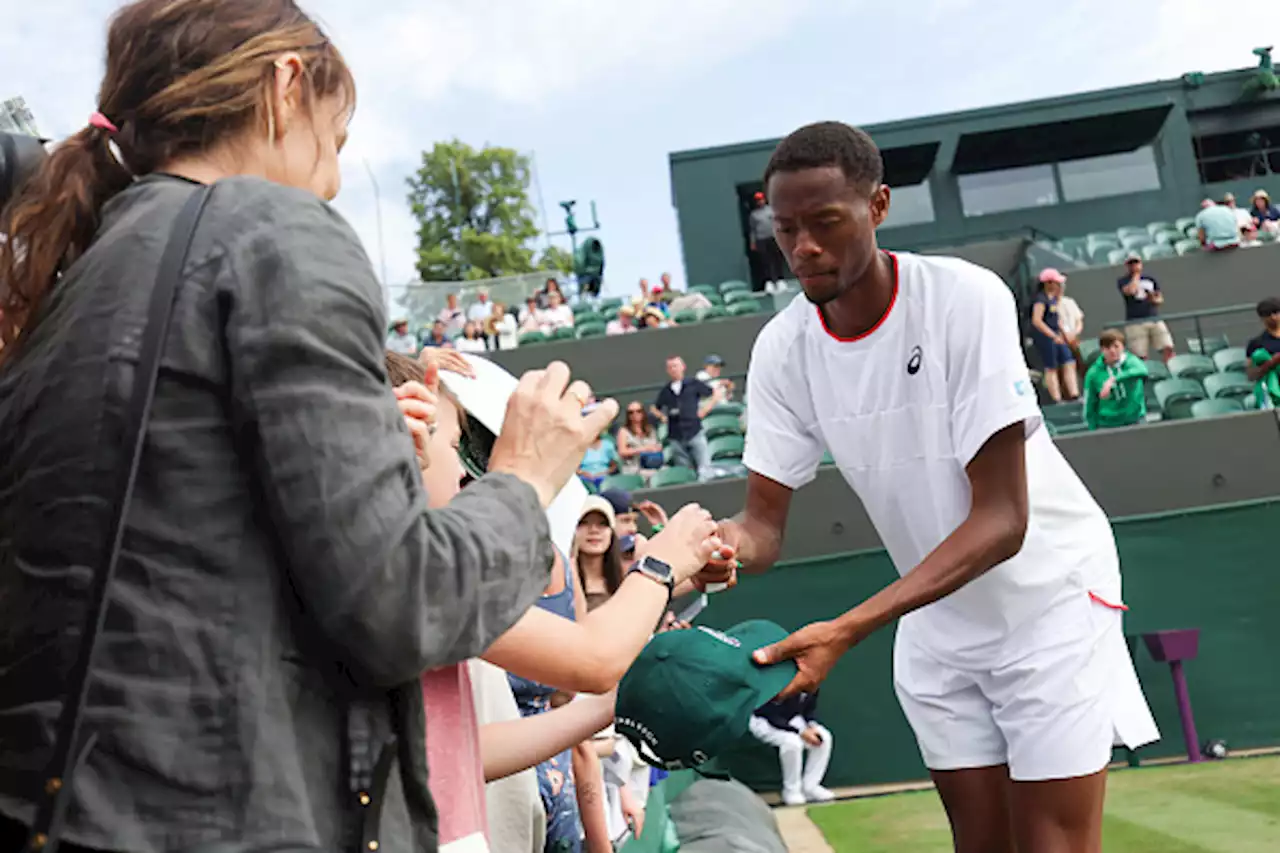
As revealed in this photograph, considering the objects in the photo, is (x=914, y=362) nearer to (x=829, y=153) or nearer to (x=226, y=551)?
(x=829, y=153)

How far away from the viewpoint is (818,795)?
9.22 metres

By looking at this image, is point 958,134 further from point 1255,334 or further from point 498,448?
point 498,448

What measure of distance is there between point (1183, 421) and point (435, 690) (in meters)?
10.6

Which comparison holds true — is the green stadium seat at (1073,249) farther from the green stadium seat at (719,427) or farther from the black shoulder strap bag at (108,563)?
the black shoulder strap bag at (108,563)

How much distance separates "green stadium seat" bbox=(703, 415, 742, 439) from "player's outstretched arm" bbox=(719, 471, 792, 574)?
8.78 meters

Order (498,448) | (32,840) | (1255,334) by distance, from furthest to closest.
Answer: (1255,334) < (498,448) < (32,840)

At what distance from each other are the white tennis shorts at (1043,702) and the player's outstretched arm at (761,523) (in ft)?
1.59

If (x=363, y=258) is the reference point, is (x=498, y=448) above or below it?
below

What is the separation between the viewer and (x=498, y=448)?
4.28 feet

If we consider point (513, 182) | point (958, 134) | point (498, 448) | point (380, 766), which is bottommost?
point (380, 766)

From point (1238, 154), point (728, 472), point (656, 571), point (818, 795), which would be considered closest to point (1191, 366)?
point (728, 472)

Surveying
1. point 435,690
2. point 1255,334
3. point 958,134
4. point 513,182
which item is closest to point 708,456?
point 1255,334

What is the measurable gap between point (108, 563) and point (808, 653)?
5.25 ft

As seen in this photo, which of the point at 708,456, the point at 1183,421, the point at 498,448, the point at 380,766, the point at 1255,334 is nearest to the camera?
the point at 380,766
